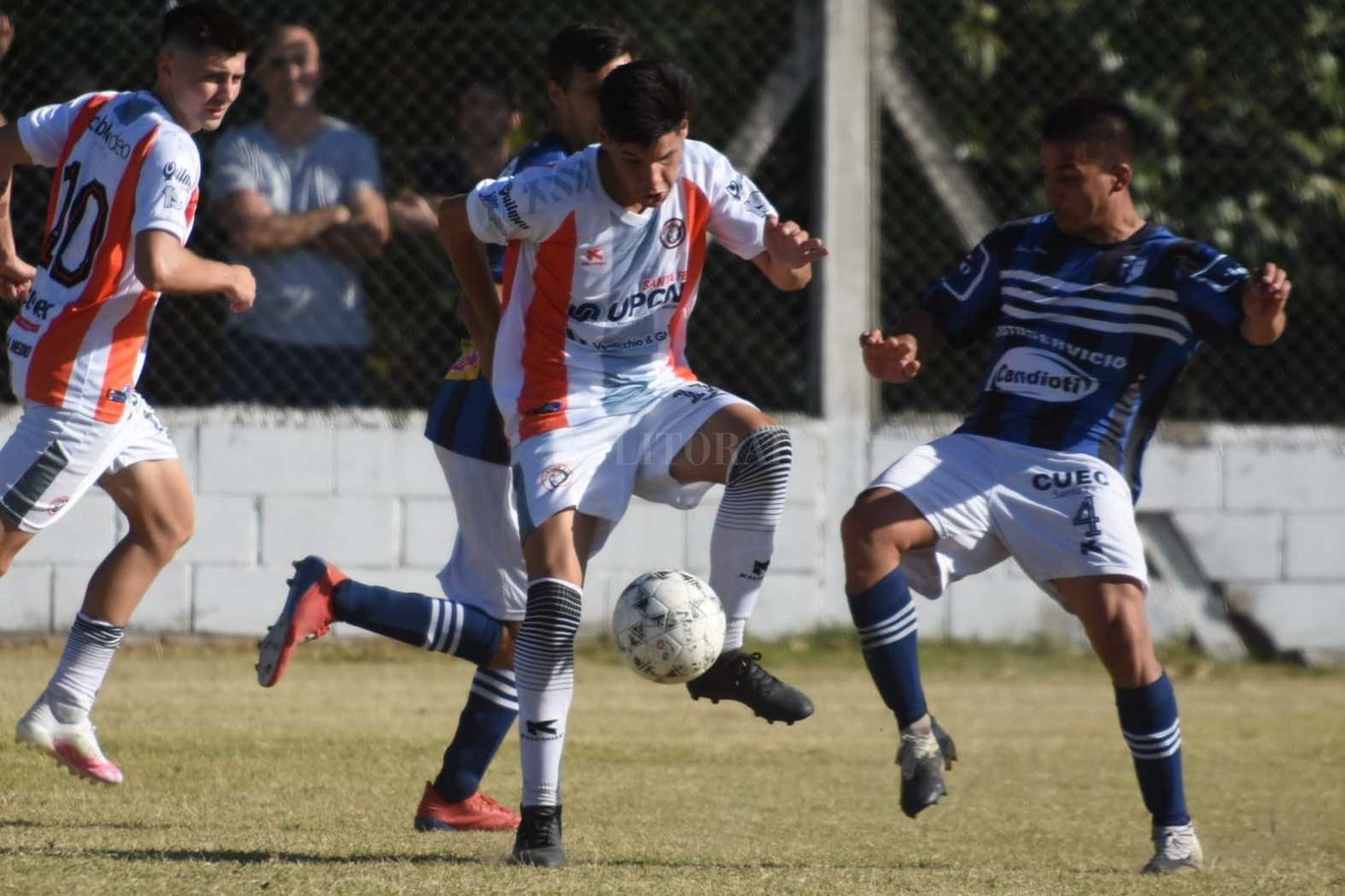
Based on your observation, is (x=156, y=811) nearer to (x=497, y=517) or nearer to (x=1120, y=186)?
(x=497, y=517)

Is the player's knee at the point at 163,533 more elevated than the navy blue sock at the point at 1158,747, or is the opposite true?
the player's knee at the point at 163,533

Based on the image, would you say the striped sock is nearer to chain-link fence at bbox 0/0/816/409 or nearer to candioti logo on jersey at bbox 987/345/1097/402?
candioti logo on jersey at bbox 987/345/1097/402

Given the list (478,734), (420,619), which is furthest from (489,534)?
(478,734)

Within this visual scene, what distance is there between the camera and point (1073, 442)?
5.41 m

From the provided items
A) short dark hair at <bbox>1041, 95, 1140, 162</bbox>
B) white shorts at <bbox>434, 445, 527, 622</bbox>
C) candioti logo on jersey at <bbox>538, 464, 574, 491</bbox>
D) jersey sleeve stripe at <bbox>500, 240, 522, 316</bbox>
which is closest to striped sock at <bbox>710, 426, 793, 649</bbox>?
candioti logo on jersey at <bbox>538, 464, 574, 491</bbox>

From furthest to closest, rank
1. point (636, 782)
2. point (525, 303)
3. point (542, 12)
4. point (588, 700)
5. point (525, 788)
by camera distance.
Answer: point (542, 12)
point (588, 700)
point (636, 782)
point (525, 303)
point (525, 788)

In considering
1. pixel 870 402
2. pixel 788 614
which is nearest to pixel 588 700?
A: pixel 788 614

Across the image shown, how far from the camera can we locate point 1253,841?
19.4 ft

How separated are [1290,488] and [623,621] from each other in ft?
20.3

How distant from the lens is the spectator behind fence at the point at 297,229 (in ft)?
30.2

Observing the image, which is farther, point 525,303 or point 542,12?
point 542,12

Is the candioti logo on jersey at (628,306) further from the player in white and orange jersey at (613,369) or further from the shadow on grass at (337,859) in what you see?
the shadow on grass at (337,859)

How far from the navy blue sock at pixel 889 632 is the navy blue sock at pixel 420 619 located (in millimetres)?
1132

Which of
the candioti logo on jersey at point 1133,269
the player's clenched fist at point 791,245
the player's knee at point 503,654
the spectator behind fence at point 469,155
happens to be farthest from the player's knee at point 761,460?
the spectator behind fence at point 469,155
